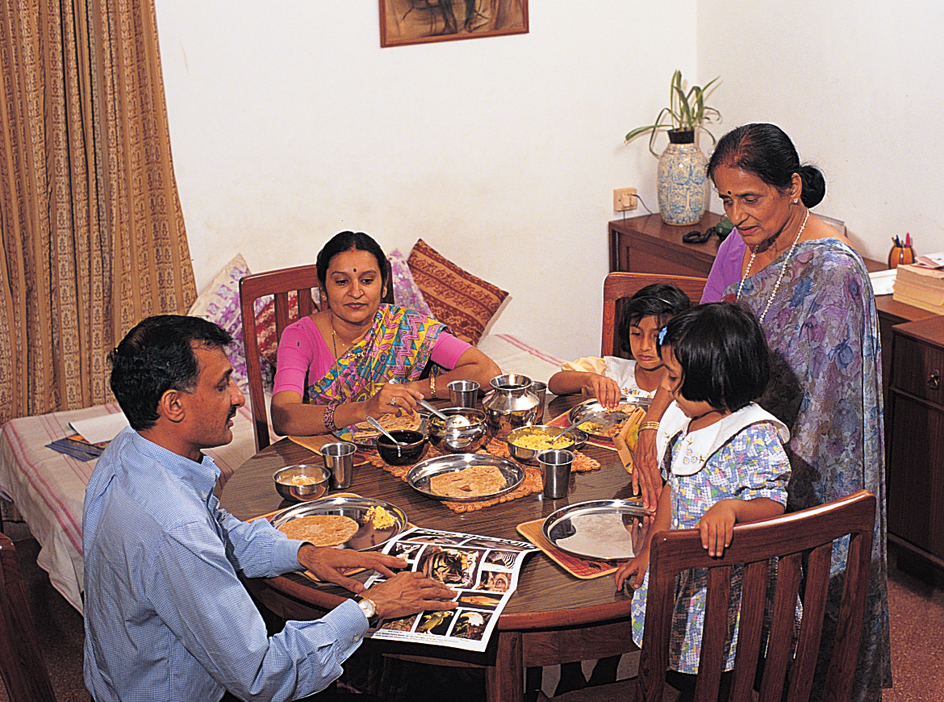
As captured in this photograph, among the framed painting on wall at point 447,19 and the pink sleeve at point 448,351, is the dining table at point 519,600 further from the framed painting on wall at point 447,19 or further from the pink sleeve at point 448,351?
the framed painting on wall at point 447,19

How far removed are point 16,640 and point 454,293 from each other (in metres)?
2.73

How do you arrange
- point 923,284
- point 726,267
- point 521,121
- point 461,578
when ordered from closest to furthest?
point 461,578
point 726,267
point 923,284
point 521,121

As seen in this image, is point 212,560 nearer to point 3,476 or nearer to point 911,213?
point 3,476

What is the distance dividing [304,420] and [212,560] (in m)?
0.92

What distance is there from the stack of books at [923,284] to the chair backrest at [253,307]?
6.13 ft

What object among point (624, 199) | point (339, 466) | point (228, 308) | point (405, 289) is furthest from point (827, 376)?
point (624, 199)

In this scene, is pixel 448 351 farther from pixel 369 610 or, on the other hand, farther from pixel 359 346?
pixel 369 610

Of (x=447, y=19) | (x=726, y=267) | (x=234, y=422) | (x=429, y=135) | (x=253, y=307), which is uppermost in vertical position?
(x=447, y=19)

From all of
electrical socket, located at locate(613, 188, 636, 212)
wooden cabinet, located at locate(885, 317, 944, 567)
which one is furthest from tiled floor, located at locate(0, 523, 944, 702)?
electrical socket, located at locate(613, 188, 636, 212)

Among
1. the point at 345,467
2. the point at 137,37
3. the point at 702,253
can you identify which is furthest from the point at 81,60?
the point at 702,253

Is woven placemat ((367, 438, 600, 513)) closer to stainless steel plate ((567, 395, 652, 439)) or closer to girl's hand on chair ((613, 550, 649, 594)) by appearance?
stainless steel plate ((567, 395, 652, 439))

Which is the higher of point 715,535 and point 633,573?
point 715,535

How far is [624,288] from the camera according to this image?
295 cm

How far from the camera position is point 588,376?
2.60 metres
